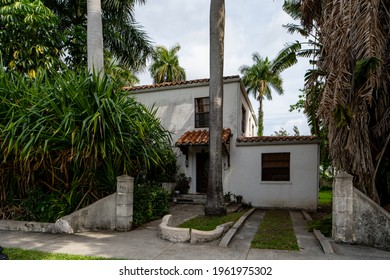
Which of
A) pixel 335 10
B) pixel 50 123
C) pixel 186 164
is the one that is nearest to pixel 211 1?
pixel 335 10

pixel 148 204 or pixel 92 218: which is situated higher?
pixel 148 204

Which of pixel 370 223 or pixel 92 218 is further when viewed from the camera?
pixel 92 218

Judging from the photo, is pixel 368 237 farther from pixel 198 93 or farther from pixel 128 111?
pixel 198 93

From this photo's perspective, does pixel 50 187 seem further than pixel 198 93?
No

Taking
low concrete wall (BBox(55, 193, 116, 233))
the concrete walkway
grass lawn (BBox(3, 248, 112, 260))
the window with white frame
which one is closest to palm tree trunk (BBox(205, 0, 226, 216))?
the concrete walkway

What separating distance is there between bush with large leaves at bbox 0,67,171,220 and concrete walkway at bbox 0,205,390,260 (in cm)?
131

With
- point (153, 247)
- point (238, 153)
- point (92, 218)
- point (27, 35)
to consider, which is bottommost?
point (153, 247)

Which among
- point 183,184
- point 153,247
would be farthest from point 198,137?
point 153,247

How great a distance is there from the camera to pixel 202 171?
12898mm

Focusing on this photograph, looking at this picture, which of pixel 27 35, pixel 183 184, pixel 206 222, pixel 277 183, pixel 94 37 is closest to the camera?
pixel 206 222

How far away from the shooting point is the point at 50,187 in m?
6.71

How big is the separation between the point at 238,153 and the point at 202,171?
2.07 meters

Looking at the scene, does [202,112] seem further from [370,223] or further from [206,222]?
[370,223]
